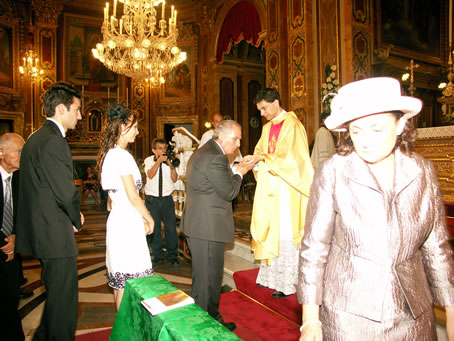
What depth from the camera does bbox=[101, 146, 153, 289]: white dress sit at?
2438 millimetres

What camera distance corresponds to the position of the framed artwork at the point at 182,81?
13625 mm

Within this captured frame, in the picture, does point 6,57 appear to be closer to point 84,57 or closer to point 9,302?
point 84,57

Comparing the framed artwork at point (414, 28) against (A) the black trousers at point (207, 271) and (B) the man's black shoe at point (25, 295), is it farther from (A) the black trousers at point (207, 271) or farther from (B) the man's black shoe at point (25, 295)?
(B) the man's black shoe at point (25, 295)

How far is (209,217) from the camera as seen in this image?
105 inches

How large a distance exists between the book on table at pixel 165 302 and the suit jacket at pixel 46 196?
85cm

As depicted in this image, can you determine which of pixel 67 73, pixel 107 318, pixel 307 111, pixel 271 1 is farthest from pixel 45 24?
pixel 107 318

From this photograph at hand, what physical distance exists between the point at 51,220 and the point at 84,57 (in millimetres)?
13692

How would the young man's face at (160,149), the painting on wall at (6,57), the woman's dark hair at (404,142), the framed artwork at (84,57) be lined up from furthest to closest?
1. the framed artwork at (84,57)
2. the painting on wall at (6,57)
3. the young man's face at (160,149)
4. the woman's dark hair at (404,142)

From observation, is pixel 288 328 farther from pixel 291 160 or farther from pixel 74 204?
pixel 74 204

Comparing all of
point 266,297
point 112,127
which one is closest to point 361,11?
point 266,297

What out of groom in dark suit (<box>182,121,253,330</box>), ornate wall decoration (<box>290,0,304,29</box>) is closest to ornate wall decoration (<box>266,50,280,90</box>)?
ornate wall decoration (<box>290,0,304,29</box>)

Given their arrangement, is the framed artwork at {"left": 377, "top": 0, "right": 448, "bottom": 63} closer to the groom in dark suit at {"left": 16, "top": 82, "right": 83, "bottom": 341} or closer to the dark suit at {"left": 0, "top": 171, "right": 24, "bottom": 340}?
the groom in dark suit at {"left": 16, "top": 82, "right": 83, "bottom": 341}

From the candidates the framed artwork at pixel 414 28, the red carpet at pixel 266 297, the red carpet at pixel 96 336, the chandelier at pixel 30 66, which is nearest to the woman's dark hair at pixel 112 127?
the red carpet at pixel 96 336

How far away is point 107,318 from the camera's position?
3348 mm
